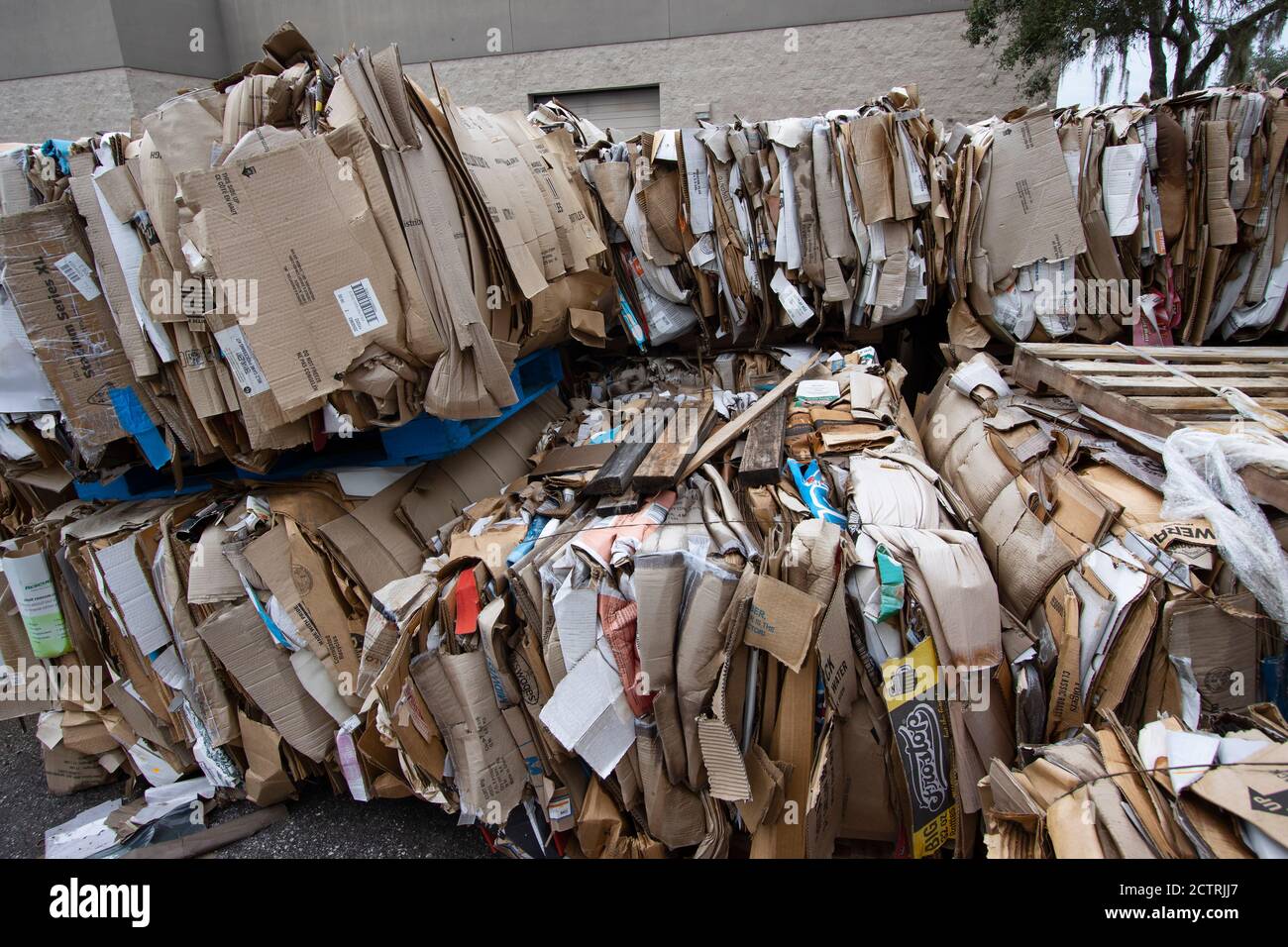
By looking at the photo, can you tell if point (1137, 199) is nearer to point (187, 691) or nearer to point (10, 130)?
point (187, 691)

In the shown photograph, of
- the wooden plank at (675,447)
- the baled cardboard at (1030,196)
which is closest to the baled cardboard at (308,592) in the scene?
the wooden plank at (675,447)

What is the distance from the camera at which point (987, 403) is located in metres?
2.69

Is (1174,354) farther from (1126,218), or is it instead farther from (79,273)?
(79,273)

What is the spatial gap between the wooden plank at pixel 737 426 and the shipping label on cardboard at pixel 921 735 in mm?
1021

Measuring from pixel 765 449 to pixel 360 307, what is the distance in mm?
1462

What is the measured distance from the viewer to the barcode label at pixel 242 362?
74.2 inches

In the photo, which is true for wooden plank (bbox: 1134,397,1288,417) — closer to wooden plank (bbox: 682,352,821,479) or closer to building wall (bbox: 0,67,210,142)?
wooden plank (bbox: 682,352,821,479)

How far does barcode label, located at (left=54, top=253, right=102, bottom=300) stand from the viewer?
2.02 meters

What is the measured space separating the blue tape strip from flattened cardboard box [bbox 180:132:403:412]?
1.71 feet

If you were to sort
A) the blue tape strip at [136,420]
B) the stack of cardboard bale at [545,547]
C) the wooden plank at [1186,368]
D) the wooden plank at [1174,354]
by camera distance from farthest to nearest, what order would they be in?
the wooden plank at [1174,354]
the wooden plank at [1186,368]
the blue tape strip at [136,420]
the stack of cardboard bale at [545,547]

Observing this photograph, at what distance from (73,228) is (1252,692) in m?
3.62

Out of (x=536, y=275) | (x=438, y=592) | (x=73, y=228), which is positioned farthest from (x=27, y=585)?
(x=536, y=275)

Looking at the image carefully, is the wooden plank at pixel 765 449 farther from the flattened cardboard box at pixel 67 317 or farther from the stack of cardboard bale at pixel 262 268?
the flattened cardboard box at pixel 67 317

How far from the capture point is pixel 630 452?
2.57 meters
